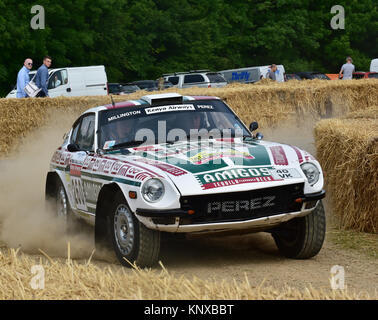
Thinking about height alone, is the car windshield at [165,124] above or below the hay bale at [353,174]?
above

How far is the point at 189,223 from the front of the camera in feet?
25.5

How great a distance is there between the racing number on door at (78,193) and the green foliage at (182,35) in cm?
3015

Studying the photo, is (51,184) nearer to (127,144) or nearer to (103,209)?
(127,144)

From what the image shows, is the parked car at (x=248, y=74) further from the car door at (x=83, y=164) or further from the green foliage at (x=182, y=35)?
the car door at (x=83, y=164)

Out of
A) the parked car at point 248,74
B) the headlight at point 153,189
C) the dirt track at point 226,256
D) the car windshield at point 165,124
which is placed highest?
the car windshield at point 165,124

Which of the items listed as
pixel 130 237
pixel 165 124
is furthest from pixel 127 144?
pixel 130 237

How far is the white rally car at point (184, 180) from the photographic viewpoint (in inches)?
306

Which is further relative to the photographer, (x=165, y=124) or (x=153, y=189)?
(x=165, y=124)

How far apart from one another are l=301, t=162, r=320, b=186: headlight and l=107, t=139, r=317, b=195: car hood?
0.07 metres

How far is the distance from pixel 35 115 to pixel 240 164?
12761mm

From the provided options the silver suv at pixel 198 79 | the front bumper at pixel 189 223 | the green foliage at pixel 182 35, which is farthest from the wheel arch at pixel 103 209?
the green foliage at pixel 182 35

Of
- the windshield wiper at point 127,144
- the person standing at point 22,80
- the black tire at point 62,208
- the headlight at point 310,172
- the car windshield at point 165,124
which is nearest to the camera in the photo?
the headlight at point 310,172

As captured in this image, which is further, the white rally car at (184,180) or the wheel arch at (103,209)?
the wheel arch at (103,209)

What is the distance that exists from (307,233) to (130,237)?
69.8 inches
